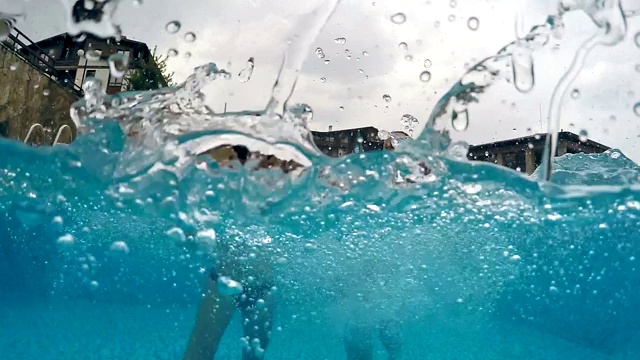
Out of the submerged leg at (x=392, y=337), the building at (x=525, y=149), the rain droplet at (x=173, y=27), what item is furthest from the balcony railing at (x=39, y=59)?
the submerged leg at (x=392, y=337)

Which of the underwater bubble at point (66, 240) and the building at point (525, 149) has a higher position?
the underwater bubble at point (66, 240)

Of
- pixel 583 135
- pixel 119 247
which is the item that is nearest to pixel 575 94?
pixel 583 135

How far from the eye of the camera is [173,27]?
302cm

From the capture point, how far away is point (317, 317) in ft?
13.4

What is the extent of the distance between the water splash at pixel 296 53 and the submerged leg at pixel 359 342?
5.89ft

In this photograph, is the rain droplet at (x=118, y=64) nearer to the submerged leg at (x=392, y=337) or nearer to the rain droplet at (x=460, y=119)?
the rain droplet at (x=460, y=119)

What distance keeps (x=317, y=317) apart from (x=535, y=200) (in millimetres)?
2021

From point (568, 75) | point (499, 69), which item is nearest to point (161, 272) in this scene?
point (499, 69)

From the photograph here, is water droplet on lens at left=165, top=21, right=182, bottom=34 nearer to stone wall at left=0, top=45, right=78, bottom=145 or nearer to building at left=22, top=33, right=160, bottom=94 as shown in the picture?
building at left=22, top=33, right=160, bottom=94

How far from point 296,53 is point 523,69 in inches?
61.3

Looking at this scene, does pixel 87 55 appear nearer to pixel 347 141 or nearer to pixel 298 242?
pixel 347 141

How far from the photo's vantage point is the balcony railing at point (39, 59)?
127 inches

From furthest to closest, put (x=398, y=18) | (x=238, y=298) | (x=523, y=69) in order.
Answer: (x=523, y=69), (x=238, y=298), (x=398, y=18)

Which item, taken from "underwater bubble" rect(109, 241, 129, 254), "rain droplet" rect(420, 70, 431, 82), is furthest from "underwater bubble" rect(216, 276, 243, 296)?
"rain droplet" rect(420, 70, 431, 82)
